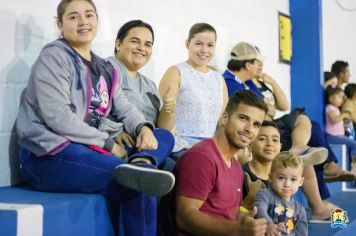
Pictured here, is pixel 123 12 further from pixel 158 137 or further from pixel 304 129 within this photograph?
pixel 304 129

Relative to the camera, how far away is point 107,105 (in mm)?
2393

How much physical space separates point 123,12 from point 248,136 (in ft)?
4.01

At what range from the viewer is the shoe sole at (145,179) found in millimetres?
1915

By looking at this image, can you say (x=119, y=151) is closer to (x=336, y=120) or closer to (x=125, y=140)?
(x=125, y=140)

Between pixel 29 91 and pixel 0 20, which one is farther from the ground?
pixel 0 20

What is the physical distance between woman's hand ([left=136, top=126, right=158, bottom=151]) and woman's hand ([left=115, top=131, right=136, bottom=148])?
3.0 inches

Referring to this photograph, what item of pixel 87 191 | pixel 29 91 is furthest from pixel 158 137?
pixel 29 91

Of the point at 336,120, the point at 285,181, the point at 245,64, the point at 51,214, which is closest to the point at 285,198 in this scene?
the point at 285,181

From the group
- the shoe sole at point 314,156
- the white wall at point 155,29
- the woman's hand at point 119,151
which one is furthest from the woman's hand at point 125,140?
the shoe sole at point 314,156

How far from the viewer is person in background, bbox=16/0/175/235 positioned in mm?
2082

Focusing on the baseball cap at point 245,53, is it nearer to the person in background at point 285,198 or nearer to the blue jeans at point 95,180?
the person in background at point 285,198

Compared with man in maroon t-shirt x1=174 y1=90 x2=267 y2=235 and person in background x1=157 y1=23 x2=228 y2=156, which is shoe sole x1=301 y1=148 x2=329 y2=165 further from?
man in maroon t-shirt x1=174 y1=90 x2=267 y2=235

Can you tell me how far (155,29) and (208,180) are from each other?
1.50 metres

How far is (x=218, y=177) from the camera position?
2184 millimetres
